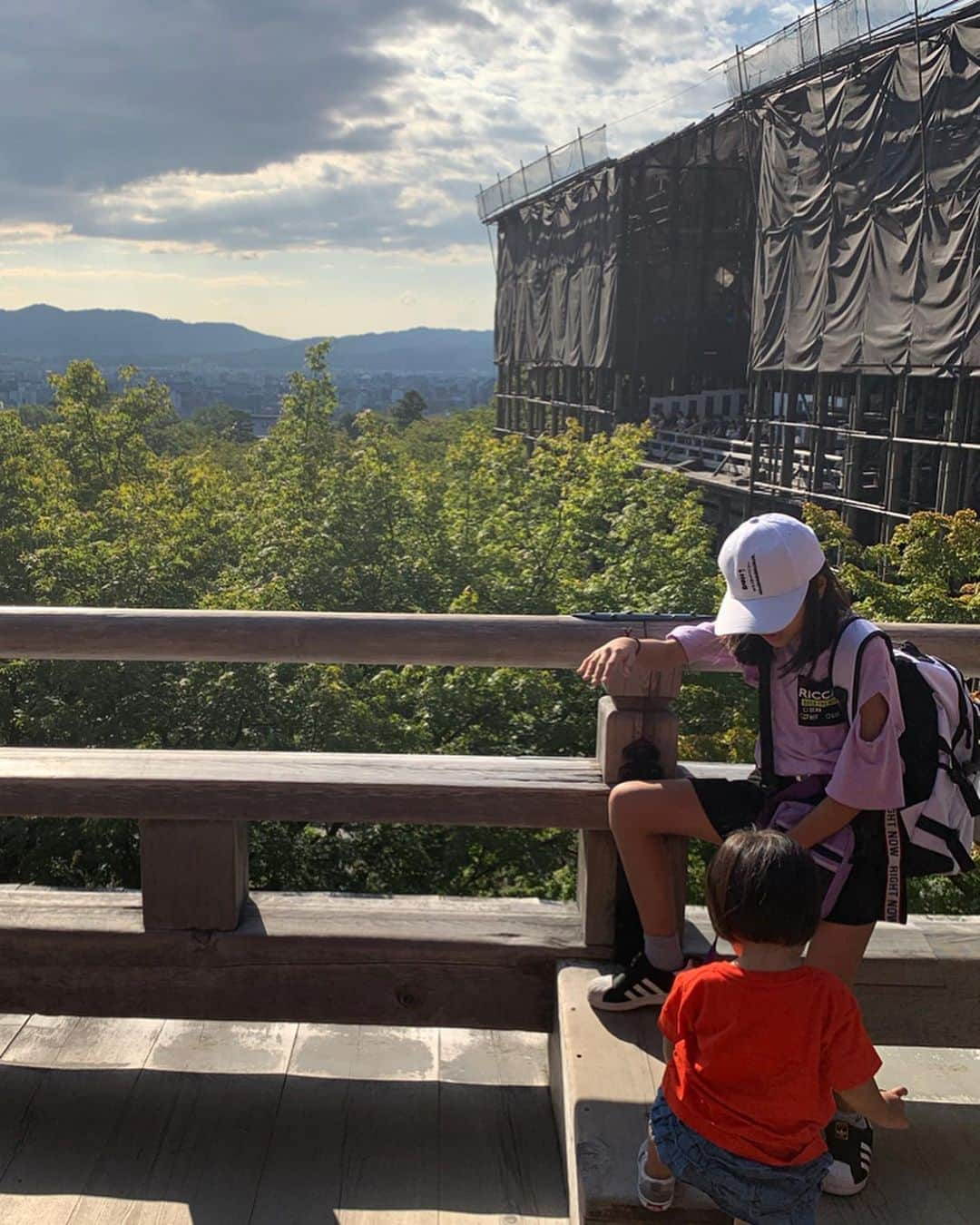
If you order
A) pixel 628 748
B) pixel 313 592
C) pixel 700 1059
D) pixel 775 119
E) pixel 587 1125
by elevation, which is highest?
pixel 775 119

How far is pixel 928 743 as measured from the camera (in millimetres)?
2350

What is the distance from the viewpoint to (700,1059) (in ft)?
6.64

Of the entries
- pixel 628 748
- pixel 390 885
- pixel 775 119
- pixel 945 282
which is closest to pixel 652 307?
pixel 775 119

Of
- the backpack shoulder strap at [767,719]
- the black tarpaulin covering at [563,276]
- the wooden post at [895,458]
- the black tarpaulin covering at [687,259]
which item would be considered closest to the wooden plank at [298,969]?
the backpack shoulder strap at [767,719]

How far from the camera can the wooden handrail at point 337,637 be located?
2.82 m

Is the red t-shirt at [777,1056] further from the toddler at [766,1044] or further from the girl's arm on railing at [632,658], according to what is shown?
the girl's arm on railing at [632,658]

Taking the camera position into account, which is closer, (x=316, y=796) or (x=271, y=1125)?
(x=316, y=796)

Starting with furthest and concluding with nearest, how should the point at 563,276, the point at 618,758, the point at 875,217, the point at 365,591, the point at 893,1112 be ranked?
1. the point at 563,276
2. the point at 875,217
3. the point at 365,591
4. the point at 618,758
5. the point at 893,1112

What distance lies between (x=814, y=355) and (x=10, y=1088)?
23.6 meters

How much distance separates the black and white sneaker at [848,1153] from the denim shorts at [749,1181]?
375 millimetres

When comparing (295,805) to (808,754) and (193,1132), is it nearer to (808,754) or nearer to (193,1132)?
(193,1132)

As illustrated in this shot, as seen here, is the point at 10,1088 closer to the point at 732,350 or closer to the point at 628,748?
the point at 628,748

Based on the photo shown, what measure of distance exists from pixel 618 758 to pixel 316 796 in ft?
2.50

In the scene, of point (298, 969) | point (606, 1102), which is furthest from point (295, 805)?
point (606, 1102)
